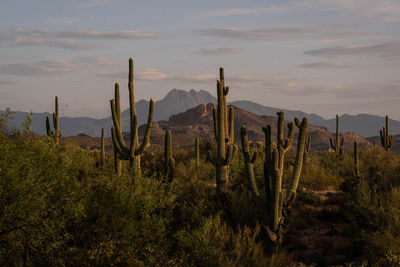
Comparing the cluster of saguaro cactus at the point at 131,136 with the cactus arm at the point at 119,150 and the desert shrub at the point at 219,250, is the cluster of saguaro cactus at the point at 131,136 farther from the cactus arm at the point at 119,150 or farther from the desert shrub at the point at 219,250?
the desert shrub at the point at 219,250

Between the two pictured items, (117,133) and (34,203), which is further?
(117,133)

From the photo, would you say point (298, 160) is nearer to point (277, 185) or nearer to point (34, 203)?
point (277, 185)

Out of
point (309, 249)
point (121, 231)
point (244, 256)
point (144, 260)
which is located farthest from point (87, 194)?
point (309, 249)

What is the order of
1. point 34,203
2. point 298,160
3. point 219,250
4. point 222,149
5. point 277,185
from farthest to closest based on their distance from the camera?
point 222,149, point 298,160, point 277,185, point 219,250, point 34,203

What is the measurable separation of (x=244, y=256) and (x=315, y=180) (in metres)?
10.1

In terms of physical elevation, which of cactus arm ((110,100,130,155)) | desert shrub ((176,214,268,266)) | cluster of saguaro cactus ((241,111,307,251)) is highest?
cactus arm ((110,100,130,155))

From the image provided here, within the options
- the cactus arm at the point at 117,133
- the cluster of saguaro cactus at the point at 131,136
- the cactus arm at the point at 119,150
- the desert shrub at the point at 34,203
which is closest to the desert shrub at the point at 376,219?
the desert shrub at the point at 34,203

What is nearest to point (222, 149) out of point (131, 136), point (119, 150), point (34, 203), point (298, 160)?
point (298, 160)

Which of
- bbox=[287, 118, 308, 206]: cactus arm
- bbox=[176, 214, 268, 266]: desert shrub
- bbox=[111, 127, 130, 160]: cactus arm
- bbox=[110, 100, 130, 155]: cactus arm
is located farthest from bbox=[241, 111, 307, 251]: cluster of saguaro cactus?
bbox=[110, 100, 130, 155]: cactus arm

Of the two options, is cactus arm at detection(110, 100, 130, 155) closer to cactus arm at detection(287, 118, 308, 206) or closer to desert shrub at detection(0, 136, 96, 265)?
desert shrub at detection(0, 136, 96, 265)

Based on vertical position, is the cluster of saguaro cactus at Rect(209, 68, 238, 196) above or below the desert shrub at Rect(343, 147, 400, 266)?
above

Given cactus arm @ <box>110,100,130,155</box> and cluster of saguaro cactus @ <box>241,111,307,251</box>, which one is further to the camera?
cactus arm @ <box>110,100,130,155</box>

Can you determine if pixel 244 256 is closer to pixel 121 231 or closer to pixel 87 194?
pixel 121 231

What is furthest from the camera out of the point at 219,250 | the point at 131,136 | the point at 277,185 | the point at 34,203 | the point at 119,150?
the point at 119,150
